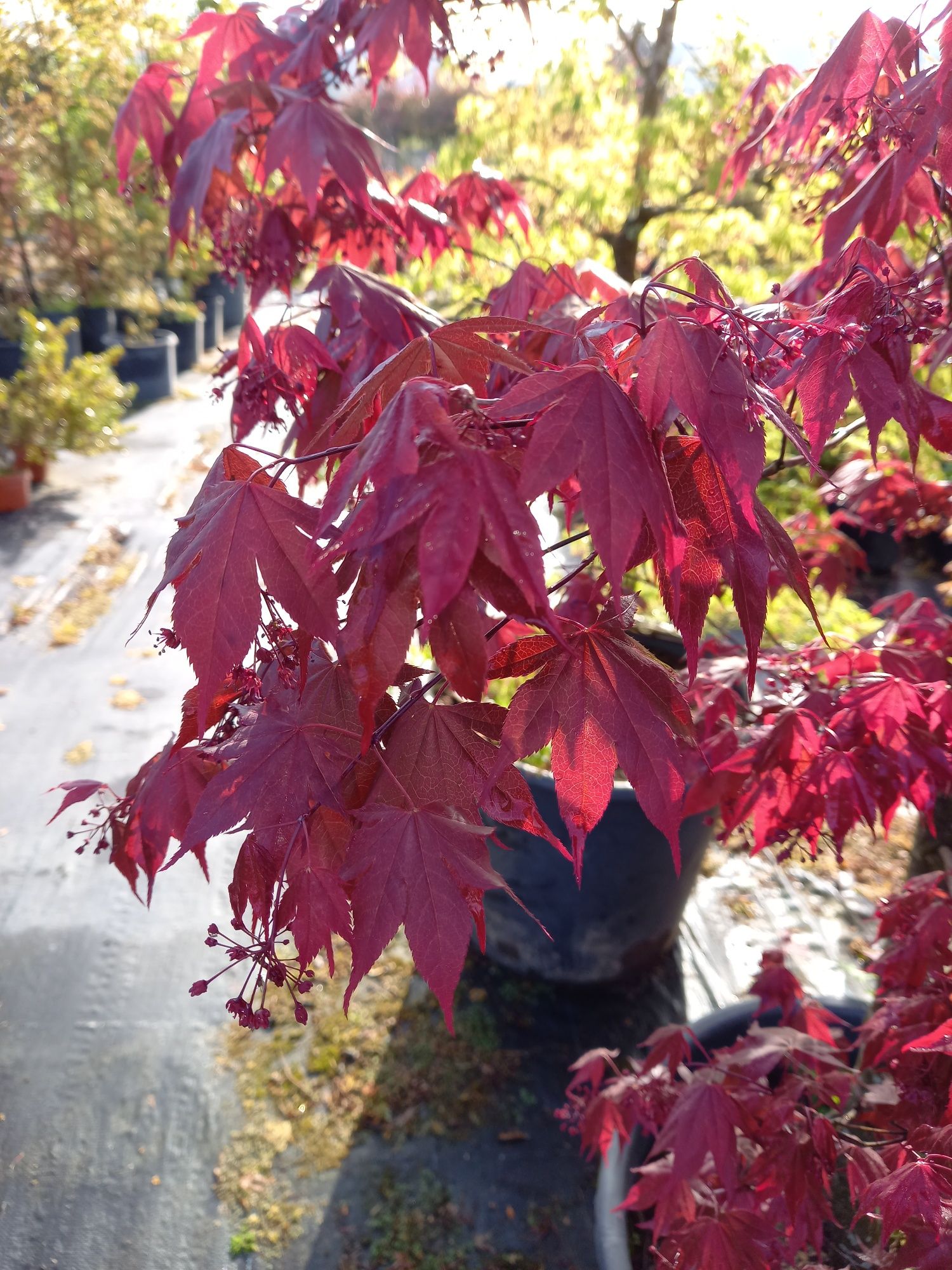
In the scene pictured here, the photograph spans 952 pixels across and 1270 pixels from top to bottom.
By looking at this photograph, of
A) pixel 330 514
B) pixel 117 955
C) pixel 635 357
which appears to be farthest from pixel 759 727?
pixel 117 955

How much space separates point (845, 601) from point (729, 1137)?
11.1 ft

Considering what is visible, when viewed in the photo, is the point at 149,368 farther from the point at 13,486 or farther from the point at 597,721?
the point at 597,721

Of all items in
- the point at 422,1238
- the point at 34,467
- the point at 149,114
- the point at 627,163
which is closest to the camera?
the point at 149,114

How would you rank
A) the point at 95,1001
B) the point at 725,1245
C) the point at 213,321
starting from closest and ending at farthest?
the point at 725,1245 → the point at 95,1001 → the point at 213,321

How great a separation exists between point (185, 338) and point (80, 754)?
6748 mm

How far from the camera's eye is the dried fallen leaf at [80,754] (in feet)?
10.3

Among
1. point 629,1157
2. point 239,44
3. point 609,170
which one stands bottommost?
point 629,1157

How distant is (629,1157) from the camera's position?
1.53 m

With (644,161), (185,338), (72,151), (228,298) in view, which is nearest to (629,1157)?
(644,161)

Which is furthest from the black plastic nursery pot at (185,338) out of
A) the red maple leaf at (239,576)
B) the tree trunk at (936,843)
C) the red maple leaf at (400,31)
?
the red maple leaf at (239,576)

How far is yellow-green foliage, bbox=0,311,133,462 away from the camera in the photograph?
193 inches

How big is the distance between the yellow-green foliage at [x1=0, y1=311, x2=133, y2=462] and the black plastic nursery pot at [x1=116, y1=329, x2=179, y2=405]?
1.87 meters

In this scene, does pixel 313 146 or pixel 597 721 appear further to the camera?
pixel 313 146

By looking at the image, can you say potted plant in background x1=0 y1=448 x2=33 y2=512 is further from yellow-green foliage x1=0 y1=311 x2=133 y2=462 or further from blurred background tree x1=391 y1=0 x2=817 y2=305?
blurred background tree x1=391 y1=0 x2=817 y2=305
